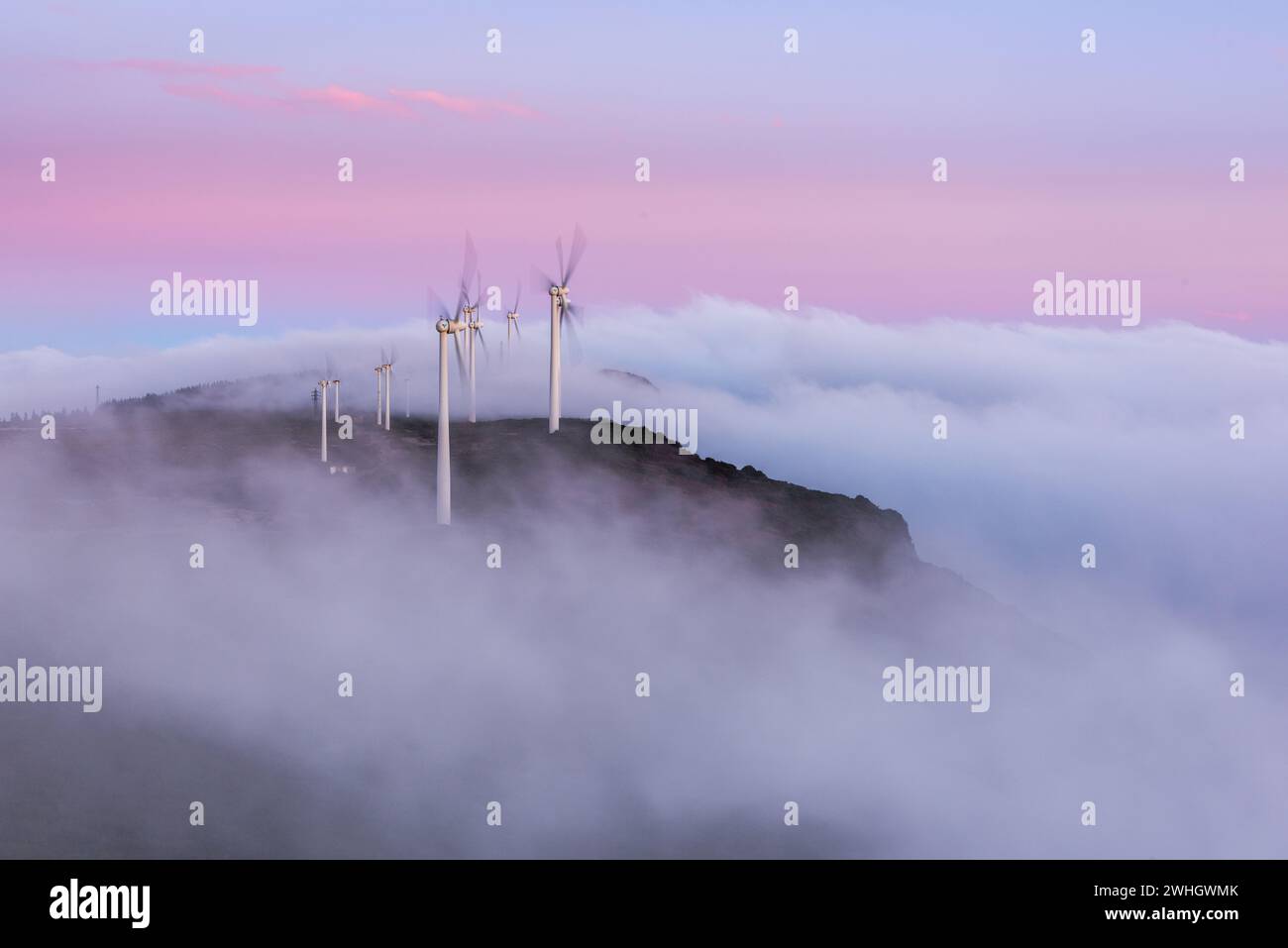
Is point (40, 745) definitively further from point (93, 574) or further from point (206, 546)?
point (206, 546)

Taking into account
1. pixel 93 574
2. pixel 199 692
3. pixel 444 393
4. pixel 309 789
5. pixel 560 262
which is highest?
pixel 560 262

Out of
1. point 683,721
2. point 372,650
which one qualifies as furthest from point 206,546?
point 683,721

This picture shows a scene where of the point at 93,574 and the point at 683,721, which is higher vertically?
the point at 93,574
